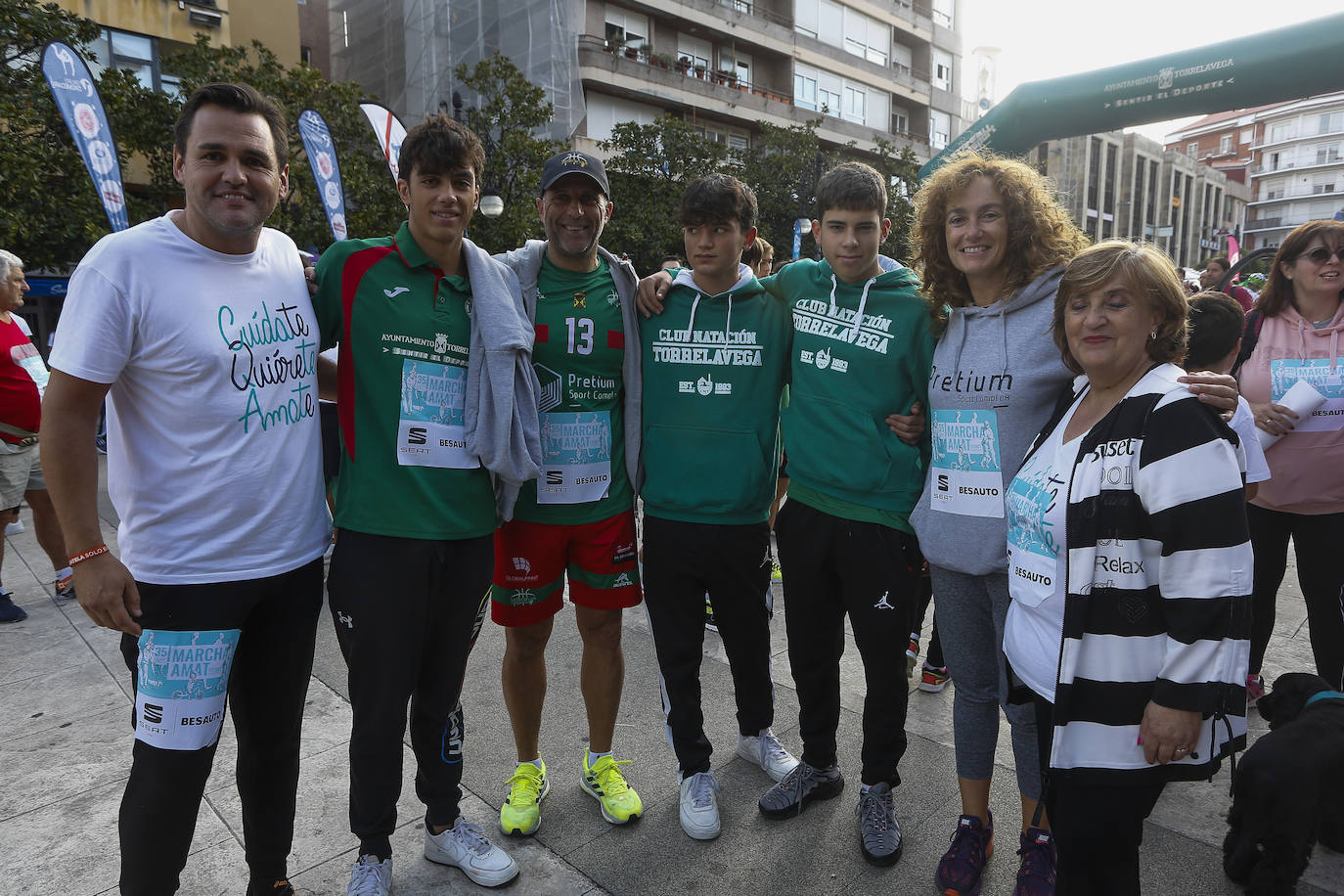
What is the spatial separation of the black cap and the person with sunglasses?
291 centimetres

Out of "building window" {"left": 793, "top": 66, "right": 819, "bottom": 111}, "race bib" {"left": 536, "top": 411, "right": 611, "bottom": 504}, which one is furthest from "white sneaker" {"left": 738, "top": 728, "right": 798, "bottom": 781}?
"building window" {"left": 793, "top": 66, "right": 819, "bottom": 111}

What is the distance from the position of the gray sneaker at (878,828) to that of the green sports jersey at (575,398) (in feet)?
4.37

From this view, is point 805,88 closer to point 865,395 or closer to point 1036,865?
point 865,395

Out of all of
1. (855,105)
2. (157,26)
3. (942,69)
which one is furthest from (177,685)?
(942,69)

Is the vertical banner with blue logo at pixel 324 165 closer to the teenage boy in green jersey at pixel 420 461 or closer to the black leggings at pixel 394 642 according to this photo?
the teenage boy in green jersey at pixel 420 461

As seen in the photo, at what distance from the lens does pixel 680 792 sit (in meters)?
2.87

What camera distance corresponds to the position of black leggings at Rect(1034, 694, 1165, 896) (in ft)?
5.65

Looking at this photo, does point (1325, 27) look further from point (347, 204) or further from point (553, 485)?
point (347, 204)

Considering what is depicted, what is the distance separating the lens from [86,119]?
8.33 m

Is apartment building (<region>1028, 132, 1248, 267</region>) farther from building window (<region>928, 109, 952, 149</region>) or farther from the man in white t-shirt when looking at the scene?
the man in white t-shirt

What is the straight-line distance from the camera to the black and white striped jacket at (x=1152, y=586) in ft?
5.19

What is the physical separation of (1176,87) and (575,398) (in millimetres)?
7323

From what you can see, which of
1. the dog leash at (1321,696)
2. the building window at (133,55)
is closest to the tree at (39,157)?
the building window at (133,55)

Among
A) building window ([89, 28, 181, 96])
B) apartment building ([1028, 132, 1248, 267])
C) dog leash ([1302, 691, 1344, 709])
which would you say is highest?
apartment building ([1028, 132, 1248, 267])
